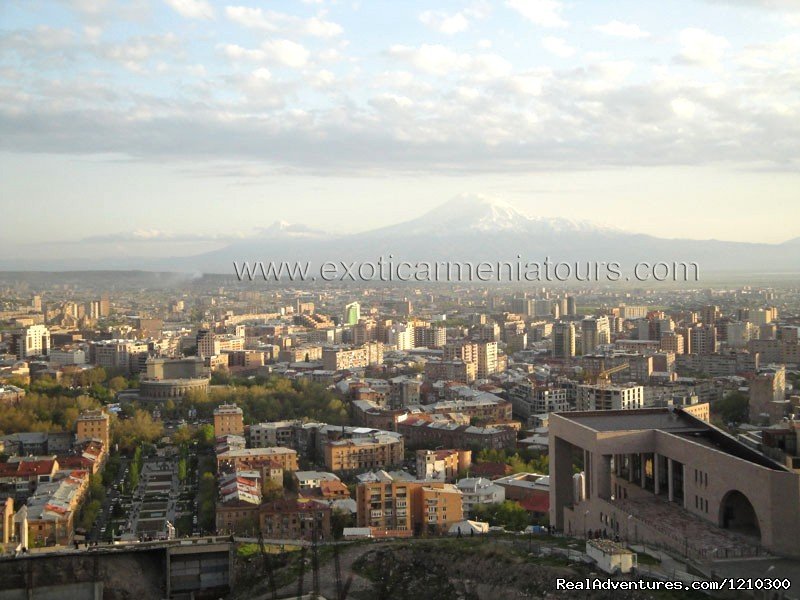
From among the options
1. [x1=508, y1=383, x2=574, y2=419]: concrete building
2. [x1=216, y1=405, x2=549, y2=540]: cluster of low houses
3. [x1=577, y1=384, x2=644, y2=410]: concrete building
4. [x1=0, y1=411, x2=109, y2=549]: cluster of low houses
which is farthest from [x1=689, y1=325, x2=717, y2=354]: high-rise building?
[x1=0, y1=411, x2=109, y2=549]: cluster of low houses

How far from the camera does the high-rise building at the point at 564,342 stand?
102 feet

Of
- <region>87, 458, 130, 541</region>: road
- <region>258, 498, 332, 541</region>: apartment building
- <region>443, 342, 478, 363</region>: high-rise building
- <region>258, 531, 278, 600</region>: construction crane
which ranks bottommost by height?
<region>87, 458, 130, 541</region>: road

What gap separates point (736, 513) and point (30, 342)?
28.5 meters

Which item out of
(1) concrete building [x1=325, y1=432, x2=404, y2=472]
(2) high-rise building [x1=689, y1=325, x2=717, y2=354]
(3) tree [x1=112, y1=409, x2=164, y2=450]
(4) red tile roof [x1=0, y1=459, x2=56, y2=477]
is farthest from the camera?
(2) high-rise building [x1=689, y1=325, x2=717, y2=354]

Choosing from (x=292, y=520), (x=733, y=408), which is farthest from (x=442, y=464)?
(x=733, y=408)

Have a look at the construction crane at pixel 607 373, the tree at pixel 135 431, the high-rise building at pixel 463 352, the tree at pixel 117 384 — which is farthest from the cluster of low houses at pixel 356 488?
the high-rise building at pixel 463 352

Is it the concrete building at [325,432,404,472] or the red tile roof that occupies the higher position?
the red tile roof

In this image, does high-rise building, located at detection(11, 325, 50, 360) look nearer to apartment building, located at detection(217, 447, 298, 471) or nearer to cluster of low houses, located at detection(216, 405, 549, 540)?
cluster of low houses, located at detection(216, 405, 549, 540)

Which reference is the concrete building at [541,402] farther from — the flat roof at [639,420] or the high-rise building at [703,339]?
the flat roof at [639,420]

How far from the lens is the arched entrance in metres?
6.57

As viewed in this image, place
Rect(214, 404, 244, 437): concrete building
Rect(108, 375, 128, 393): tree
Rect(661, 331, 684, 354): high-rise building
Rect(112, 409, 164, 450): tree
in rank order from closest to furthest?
1. Rect(112, 409, 164, 450): tree
2. Rect(214, 404, 244, 437): concrete building
3. Rect(108, 375, 128, 393): tree
4. Rect(661, 331, 684, 354): high-rise building

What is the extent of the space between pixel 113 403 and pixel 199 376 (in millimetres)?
3396

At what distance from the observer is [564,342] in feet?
102

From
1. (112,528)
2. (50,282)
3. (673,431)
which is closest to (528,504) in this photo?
(673,431)
